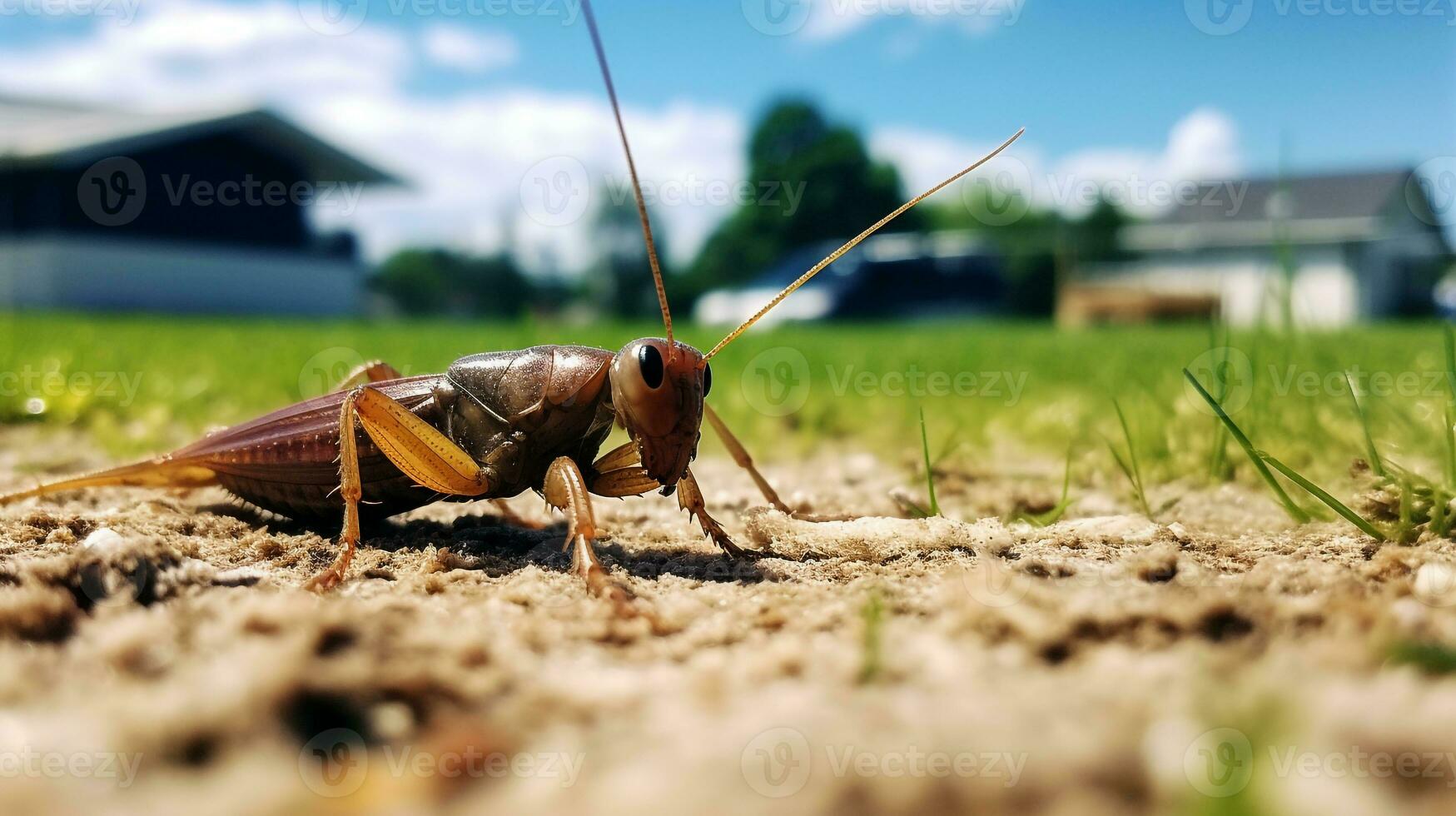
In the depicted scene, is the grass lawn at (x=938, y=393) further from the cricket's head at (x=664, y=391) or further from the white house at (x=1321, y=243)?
the white house at (x=1321, y=243)

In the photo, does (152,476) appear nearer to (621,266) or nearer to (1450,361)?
(1450,361)

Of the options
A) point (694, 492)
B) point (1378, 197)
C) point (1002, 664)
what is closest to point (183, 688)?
point (1002, 664)

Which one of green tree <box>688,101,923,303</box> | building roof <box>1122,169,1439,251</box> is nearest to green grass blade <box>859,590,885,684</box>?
building roof <box>1122,169,1439,251</box>

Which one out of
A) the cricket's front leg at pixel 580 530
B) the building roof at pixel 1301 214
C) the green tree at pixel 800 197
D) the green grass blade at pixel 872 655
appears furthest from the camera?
the green tree at pixel 800 197

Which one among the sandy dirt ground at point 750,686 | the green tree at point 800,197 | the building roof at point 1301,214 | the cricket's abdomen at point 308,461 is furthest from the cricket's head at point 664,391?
the green tree at point 800,197

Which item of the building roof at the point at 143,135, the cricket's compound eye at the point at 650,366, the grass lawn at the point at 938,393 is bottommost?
the grass lawn at the point at 938,393

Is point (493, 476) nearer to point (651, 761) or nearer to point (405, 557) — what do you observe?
point (405, 557)

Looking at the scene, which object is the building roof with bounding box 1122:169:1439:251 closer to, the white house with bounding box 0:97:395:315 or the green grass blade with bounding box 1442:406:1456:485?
the white house with bounding box 0:97:395:315
